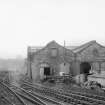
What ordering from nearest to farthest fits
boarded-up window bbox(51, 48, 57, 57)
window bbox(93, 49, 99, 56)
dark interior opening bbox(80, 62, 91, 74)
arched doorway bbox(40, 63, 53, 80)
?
arched doorway bbox(40, 63, 53, 80) < boarded-up window bbox(51, 48, 57, 57) < dark interior opening bbox(80, 62, 91, 74) < window bbox(93, 49, 99, 56)

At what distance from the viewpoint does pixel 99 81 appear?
23.4 m

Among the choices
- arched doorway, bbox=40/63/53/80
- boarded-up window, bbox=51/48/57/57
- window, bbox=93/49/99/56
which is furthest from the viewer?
window, bbox=93/49/99/56

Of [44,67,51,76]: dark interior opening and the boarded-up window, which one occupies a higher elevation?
the boarded-up window

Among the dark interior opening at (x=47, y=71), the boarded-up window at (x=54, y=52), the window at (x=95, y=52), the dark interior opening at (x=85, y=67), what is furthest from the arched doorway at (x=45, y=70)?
the window at (x=95, y=52)

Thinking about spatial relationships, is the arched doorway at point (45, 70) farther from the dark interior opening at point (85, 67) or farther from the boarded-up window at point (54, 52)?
the dark interior opening at point (85, 67)

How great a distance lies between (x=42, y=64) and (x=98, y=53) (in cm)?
1062

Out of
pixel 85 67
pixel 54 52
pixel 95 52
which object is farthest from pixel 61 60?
pixel 95 52

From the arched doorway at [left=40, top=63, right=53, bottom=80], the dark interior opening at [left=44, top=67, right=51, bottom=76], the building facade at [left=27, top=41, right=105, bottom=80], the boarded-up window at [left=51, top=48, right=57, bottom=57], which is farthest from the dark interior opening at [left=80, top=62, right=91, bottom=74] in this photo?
the dark interior opening at [left=44, top=67, right=51, bottom=76]

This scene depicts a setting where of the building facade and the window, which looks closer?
the building facade

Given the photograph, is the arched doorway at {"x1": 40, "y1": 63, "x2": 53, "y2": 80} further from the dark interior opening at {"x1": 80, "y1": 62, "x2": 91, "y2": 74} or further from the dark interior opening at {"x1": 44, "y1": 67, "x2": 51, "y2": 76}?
the dark interior opening at {"x1": 80, "y1": 62, "x2": 91, "y2": 74}

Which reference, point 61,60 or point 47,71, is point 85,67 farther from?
point 47,71

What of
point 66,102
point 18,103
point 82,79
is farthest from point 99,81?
point 18,103

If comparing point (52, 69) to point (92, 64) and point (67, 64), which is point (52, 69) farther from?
point (92, 64)

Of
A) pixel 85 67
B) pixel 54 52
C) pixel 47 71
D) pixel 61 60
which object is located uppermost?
pixel 54 52
